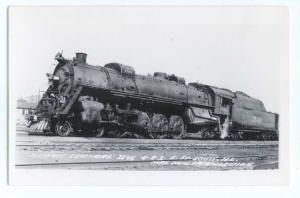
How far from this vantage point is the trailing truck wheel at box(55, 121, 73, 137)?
2699 mm

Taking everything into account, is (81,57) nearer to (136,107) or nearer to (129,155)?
(136,107)

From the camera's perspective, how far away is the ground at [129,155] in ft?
8.76

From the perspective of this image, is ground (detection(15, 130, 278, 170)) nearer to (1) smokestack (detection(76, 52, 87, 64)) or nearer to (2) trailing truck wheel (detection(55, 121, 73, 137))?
(2) trailing truck wheel (detection(55, 121, 73, 137))

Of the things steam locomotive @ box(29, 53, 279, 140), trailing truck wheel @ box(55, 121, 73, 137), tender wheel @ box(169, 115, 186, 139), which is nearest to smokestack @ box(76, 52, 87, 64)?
steam locomotive @ box(29, 53, 279, 140)

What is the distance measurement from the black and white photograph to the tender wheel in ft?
0.09

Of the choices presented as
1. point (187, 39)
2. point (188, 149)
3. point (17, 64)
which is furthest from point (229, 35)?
point (17, 64)

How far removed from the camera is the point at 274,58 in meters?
2.75

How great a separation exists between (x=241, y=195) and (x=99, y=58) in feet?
3.26

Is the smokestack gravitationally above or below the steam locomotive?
above

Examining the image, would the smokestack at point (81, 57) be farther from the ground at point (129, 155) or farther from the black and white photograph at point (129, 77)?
the ground at point (129, 155)

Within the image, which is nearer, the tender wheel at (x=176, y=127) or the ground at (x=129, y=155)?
the ground at (x=129, y=155)

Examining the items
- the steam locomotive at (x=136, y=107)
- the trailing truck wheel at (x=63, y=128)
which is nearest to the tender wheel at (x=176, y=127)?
the steam locomotive at (x=136, y=107)

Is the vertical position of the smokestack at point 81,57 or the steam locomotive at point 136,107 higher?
the smokestack at point 81,57

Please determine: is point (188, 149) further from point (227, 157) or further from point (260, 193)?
point (260, 193)
